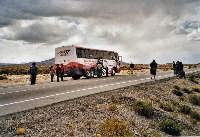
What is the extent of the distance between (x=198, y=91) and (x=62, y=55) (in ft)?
52.6

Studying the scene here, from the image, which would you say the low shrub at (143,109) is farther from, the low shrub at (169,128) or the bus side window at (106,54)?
the bus side window at (106,54)

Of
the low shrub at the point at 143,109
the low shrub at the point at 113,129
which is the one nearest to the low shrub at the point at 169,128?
the low shrub at the point at 143,109

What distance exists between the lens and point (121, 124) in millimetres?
8445

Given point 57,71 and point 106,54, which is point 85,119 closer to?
point 57,71

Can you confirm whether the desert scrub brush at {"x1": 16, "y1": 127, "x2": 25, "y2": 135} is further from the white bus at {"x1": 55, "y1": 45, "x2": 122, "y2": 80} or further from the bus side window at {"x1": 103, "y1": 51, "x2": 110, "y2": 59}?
the bus side window at {"x1": 103, "y1": 51, "x2": 110, "y2": 59}

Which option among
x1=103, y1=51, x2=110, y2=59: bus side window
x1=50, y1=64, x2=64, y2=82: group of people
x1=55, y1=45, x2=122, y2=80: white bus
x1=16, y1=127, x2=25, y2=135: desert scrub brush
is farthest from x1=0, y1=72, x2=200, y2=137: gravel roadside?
x1=103, y1=51, x2=110, y2=59: bus side window

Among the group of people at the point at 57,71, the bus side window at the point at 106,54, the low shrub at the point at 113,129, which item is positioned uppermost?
the bus side window at the point at 106,54

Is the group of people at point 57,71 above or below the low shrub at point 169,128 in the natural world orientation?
above

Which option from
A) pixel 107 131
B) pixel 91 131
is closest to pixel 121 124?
pixel 107 131

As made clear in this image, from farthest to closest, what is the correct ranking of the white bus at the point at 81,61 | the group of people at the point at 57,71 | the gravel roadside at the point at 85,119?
the white bus at the point at 81,61
the group of people at the point at 57,71
the gravel roadside at the point at 85,119

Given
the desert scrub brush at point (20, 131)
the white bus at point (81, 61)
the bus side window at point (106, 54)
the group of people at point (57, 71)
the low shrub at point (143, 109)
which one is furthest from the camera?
the bus side window at point (106, 54)

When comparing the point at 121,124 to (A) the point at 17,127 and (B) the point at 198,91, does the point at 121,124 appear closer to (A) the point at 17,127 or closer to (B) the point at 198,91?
(A) the point at 17,127

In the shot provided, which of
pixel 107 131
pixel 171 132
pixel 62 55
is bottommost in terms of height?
pixel 171 132

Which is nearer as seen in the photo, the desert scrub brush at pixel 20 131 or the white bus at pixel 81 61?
the desert scrub brush at pixel 20 131
